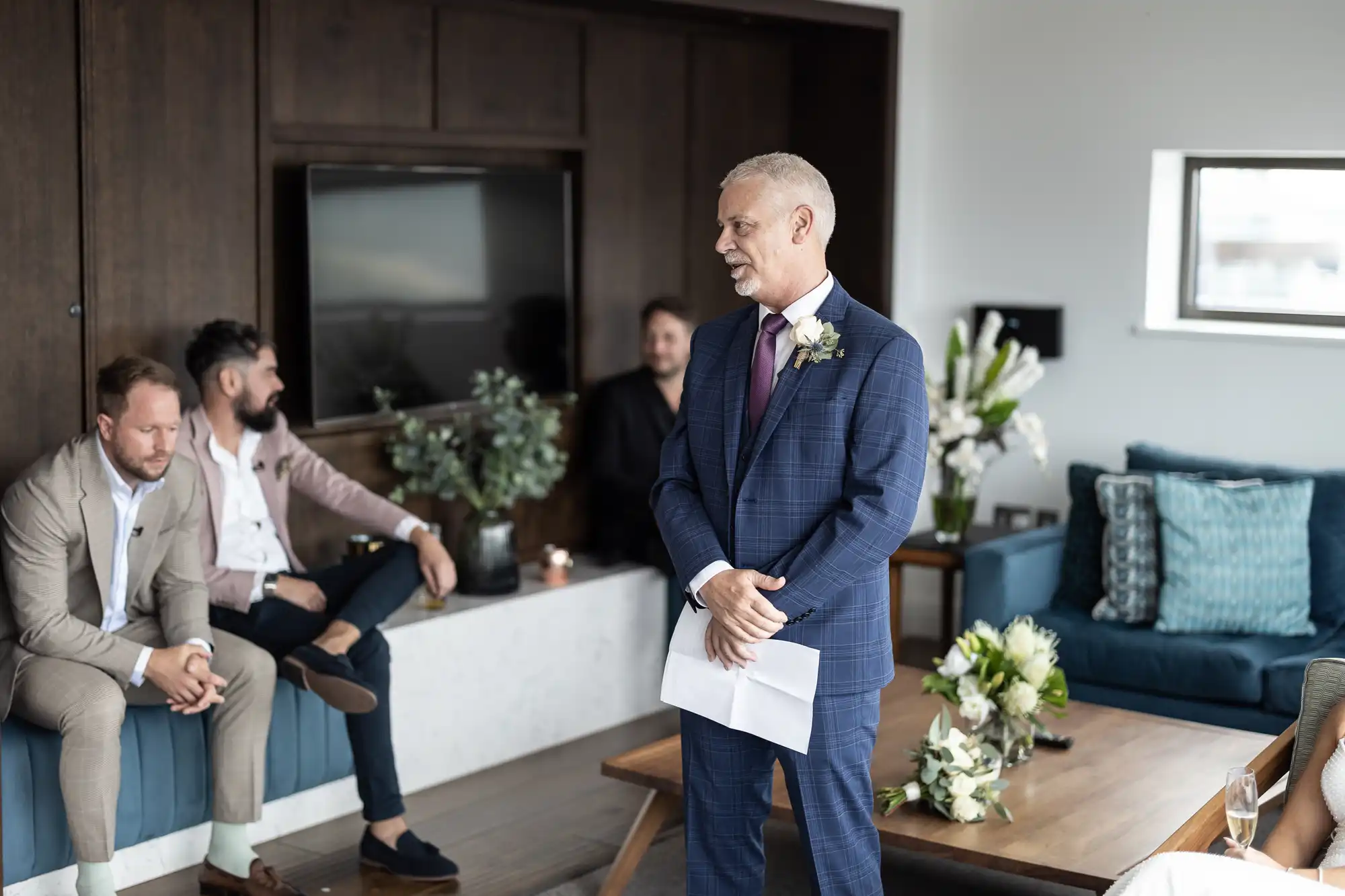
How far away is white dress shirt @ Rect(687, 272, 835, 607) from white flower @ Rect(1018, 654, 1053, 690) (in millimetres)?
994

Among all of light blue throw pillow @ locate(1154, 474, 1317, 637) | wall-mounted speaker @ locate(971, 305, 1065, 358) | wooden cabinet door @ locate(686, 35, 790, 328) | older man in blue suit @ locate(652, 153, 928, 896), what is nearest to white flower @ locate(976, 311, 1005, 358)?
wall-mounted speaker @ locate(971, 305, 1065, 358)

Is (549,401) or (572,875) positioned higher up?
(549,401)

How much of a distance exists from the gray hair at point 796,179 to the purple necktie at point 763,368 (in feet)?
0.58

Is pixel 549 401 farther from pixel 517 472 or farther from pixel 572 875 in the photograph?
pixel 572 875

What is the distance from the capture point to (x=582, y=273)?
19.0 ft

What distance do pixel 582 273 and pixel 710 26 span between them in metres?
1.13

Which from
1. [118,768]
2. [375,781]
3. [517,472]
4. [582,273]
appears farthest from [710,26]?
[118,768]

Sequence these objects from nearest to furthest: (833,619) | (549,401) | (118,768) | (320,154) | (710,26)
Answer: (833,619)
(118,768)
(320,154)
(549,401)
(710,26)

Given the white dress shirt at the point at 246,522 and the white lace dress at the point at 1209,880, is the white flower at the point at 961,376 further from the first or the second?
the white lace dress at the point at 1209,880

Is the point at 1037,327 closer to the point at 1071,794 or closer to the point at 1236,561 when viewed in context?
the point at 1236,561


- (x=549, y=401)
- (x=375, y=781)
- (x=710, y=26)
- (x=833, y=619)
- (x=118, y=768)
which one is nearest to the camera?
(x=833, y=619)

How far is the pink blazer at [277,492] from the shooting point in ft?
13.6

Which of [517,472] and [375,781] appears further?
[517,472]

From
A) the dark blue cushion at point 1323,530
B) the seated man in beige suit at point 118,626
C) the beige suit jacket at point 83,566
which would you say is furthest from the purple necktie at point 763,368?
the dark blue cushion at point 1323,530
